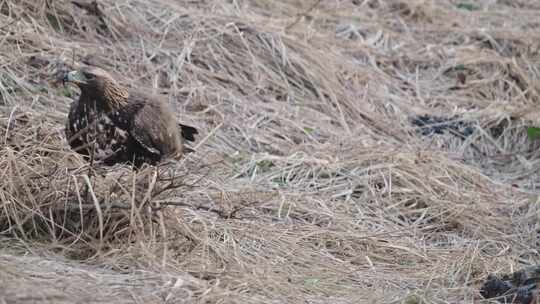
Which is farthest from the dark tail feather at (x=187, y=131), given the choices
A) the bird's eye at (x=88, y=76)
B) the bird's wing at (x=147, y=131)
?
the bird's eye at (x=88, y=76)

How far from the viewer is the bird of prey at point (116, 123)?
15.3ft

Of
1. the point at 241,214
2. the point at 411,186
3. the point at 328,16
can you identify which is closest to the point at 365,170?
the point at 411,186

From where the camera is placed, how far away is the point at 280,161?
5930 millimetres

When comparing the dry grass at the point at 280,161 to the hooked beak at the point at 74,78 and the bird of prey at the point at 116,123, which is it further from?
the hooked beak at the point at 74,78

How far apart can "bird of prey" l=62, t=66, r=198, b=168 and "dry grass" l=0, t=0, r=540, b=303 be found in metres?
0.12

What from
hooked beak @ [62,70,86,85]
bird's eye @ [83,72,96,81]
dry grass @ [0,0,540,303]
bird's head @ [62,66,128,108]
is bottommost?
dry grass @ [0,0,540,303]

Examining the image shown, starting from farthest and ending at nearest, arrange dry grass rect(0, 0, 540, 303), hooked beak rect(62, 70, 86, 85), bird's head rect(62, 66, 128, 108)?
bird's head rect(62, 66, 128, 108) < hooked beak rect(62, 70, 86, 85) < dry grass rect(0, 0, 540, 303)

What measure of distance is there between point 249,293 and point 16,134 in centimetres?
151

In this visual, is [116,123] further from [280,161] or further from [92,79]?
[280,161]

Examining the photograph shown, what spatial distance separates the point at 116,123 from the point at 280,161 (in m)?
1.41

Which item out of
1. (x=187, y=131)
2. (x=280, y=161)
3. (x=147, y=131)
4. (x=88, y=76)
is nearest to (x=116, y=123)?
(x=147, y=131)

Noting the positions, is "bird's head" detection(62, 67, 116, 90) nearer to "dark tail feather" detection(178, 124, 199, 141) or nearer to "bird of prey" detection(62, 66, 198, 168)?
"bird of prey" detection(62, 66, 198, 168)

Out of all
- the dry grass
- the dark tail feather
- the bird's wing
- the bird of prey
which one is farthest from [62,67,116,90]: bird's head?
the dark tail feather

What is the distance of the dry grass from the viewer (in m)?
4.02
